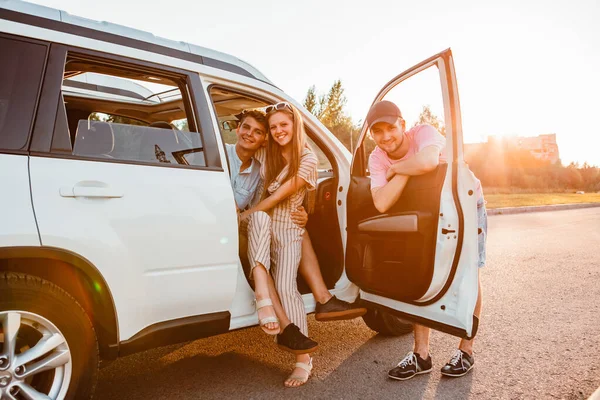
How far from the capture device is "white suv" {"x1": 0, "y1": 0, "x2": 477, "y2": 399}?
2240 mm

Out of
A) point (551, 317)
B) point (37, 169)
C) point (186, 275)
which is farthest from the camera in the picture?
point (551, 317)

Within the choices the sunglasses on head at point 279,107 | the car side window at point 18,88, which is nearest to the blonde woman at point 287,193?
the sunglasses on head at point 279,107

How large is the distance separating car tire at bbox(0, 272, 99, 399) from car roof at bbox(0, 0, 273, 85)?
3.83 ft

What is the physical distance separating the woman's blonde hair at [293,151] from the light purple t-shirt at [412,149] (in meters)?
0.49

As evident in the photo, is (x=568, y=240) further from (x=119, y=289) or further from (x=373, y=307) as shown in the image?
(x=119, y=289)

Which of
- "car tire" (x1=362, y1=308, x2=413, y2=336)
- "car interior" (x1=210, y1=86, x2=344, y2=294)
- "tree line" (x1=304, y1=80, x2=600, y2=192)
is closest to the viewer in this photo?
"car interior" (x1=210, y1=86, x2=344, y2=294)

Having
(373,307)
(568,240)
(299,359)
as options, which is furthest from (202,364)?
(568,240)

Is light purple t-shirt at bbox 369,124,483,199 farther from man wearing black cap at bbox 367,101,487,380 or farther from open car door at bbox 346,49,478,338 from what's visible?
open car door at bbox 346,49,478,338

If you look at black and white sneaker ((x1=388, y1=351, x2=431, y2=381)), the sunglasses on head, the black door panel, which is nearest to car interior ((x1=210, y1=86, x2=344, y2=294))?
the black door panel

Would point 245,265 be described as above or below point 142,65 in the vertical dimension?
below

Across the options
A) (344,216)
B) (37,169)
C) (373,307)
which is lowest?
(373,307)

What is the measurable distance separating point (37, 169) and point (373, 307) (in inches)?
89.9

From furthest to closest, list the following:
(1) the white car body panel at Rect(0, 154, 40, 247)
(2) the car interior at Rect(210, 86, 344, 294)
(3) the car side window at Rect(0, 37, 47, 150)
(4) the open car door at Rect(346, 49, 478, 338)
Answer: (2) the car interior at Rect(210, 86, 344, 294), (4) the open car door at Rect(346, 49, 478, 338), (3) the car side window at Rect(0, 37, 47, 150), (1) the white car body panel at Rect(0, 154, 40, 247)

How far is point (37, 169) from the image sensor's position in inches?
88.1
